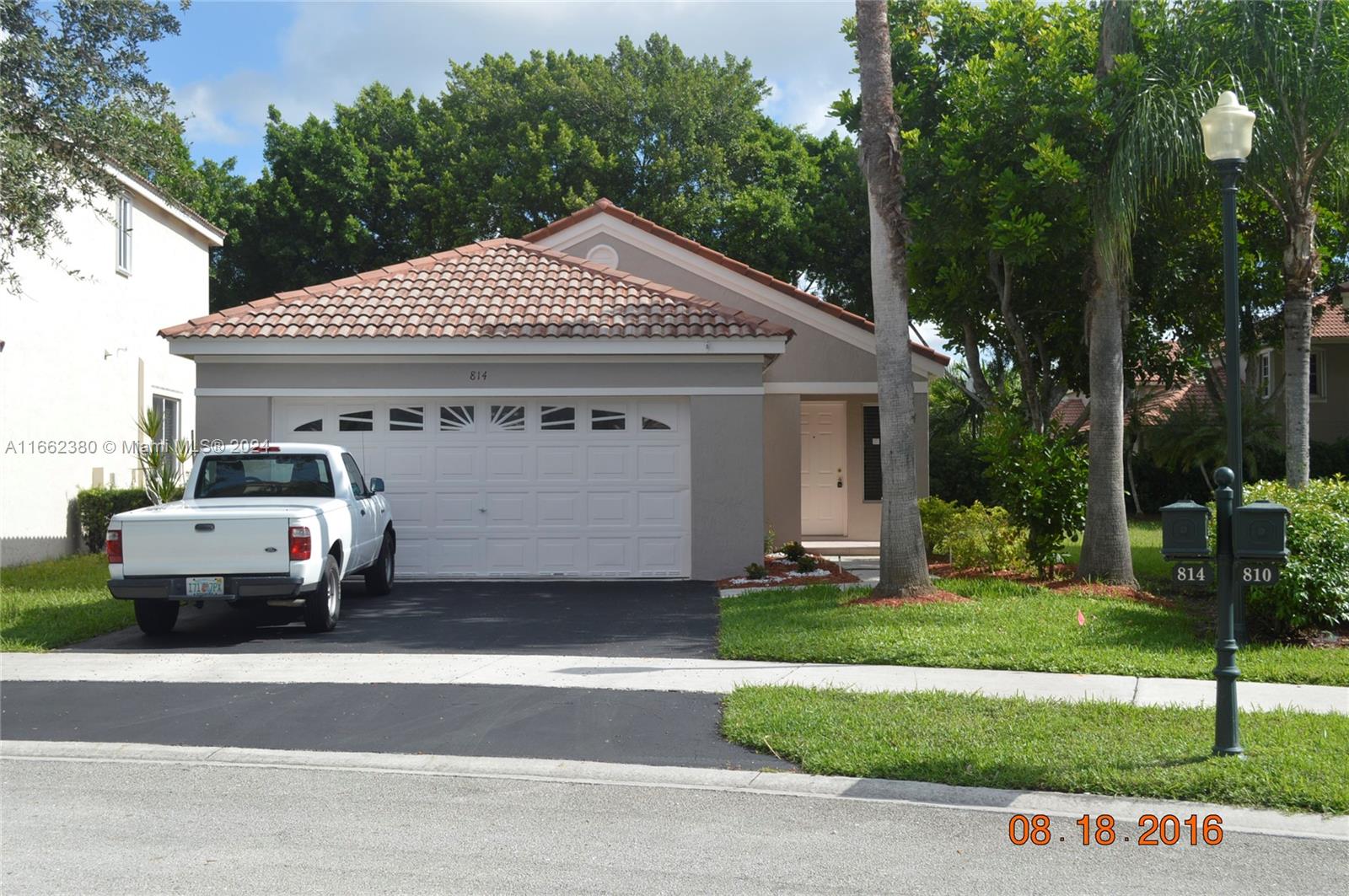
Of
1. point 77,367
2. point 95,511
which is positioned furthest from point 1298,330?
point 77,367

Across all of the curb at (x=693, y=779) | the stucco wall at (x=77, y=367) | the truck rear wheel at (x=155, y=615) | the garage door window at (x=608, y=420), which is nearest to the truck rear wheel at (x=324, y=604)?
the truck rear wheel at (x=155, y=615)

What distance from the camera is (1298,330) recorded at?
13.5m

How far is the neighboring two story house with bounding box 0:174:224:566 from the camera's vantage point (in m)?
17.4

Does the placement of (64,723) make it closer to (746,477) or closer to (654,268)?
(746,477)

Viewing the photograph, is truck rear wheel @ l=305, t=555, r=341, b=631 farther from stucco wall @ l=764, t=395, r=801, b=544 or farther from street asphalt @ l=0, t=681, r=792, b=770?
stucco wall @ l=764, t=395, r=801, b=544

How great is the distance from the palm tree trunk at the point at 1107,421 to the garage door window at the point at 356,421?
29.9 ft

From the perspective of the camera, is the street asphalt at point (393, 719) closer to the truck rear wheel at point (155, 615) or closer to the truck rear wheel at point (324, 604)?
the truck rear wheel at point (155, 615)

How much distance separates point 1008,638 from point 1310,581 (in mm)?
2690

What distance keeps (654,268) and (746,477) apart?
20.2ft

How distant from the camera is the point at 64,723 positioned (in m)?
8.19

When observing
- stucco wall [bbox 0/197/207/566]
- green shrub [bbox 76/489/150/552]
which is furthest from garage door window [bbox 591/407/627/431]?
green shrub [bbox 76/489/150/552]

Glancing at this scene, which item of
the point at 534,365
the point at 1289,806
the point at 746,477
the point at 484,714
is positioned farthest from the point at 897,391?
the point at 1289,806

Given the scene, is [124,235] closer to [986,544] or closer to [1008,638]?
[986,544]

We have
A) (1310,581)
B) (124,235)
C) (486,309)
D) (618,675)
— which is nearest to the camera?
(618,675)
